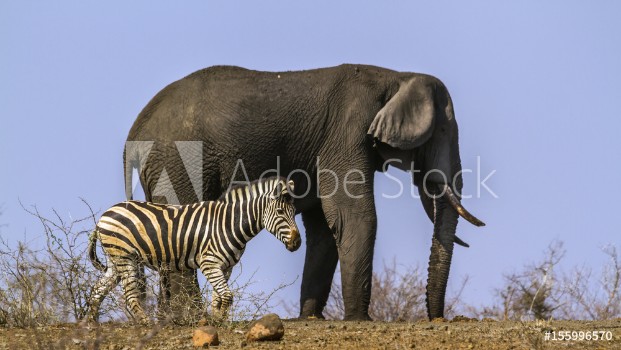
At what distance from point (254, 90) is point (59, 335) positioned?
17.1 feet

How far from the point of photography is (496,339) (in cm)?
1293

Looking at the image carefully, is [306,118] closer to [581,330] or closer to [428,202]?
[428,202]

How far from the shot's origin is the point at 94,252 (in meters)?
14.6

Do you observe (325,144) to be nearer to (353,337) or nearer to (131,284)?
(131,284)

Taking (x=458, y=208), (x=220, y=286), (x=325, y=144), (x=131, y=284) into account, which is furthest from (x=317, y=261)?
(x=131, y=284)

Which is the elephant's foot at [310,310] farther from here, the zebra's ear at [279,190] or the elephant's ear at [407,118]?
the zebra's ear at [279,190]

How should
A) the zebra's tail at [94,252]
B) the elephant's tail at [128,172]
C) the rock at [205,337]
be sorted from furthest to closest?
the elephant's tail at [128,172]
the zebra's tail at [94,252]
the rock at [205,337]

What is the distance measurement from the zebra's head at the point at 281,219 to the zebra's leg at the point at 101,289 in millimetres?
1712

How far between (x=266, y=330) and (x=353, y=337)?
897 millimetres

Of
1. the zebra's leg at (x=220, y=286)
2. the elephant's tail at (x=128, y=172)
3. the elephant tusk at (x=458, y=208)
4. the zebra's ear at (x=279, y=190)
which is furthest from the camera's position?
the elephant tusk at (x=458, y=208)

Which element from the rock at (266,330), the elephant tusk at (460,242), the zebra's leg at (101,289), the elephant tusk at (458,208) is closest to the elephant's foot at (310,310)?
the elephant tusk at (460,242)

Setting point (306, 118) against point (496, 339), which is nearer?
point (496, 339)

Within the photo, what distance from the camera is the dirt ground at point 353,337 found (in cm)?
1227

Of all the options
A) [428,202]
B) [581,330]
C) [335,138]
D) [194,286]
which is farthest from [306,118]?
[581,330]
